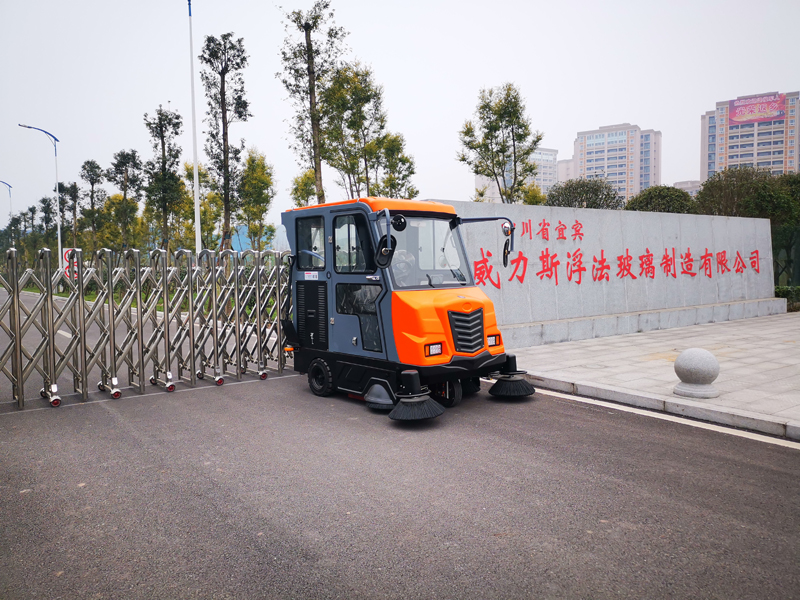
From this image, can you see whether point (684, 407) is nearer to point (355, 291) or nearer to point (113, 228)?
point (355, 291)

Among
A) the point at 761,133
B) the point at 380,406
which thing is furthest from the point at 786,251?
the point at 761,133

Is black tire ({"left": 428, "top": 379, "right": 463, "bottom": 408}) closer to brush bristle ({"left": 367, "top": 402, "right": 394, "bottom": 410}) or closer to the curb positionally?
brush bristle ({"left": 367, "top": 402, "right": 394, "bottom": 410})

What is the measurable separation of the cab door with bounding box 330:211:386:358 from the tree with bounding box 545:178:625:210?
3461 centimetres

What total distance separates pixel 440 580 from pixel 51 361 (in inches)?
222

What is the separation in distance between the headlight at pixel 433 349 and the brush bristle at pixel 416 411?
45 cm

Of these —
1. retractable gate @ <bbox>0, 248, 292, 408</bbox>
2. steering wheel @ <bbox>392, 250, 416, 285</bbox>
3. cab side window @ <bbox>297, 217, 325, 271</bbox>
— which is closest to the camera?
steering wheel @ <bbox>392, 250, 416, 285</bbox>

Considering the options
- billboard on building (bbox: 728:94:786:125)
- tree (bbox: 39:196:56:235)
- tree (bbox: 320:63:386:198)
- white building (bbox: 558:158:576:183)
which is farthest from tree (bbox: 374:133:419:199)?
white building (bbox: 558:158:576:183)

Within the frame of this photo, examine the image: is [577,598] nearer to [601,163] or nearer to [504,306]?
[504,306]

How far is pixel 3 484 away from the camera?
13.5ft

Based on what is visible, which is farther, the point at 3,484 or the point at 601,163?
the point at 601,163

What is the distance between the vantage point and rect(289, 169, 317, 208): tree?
3080 cm

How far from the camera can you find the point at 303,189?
31344 millimetres

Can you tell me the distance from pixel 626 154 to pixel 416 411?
513ft

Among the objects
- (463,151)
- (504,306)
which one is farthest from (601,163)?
(504,306)
